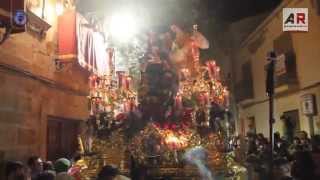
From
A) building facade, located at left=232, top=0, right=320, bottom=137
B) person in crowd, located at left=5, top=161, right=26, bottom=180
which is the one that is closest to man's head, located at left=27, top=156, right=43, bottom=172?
person in crowd, located at left=5, top=161, right=26, bottom=180

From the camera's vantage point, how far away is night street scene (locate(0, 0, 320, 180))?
8.52 m

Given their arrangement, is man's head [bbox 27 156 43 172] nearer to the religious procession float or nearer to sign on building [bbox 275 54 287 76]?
the religious procession float

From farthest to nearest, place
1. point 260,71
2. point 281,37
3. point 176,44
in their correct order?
point 260,71, point 281,37, point 176,44

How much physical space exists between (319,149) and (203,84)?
273 centimetres

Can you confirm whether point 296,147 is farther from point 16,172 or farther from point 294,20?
point 294,20

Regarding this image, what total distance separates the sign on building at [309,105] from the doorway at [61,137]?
8.34 metres

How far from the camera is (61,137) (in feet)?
42.1

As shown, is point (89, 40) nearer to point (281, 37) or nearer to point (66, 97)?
point (66, 97)

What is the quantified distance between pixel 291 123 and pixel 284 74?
6.70 feet

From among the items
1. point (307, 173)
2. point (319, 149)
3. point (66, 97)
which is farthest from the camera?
point (66, 97)

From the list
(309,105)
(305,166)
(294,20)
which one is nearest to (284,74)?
(309,105)

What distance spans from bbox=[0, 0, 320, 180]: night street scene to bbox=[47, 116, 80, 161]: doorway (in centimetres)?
3

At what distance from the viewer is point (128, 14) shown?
13.2 m

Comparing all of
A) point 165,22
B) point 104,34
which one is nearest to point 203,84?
point 165,22
